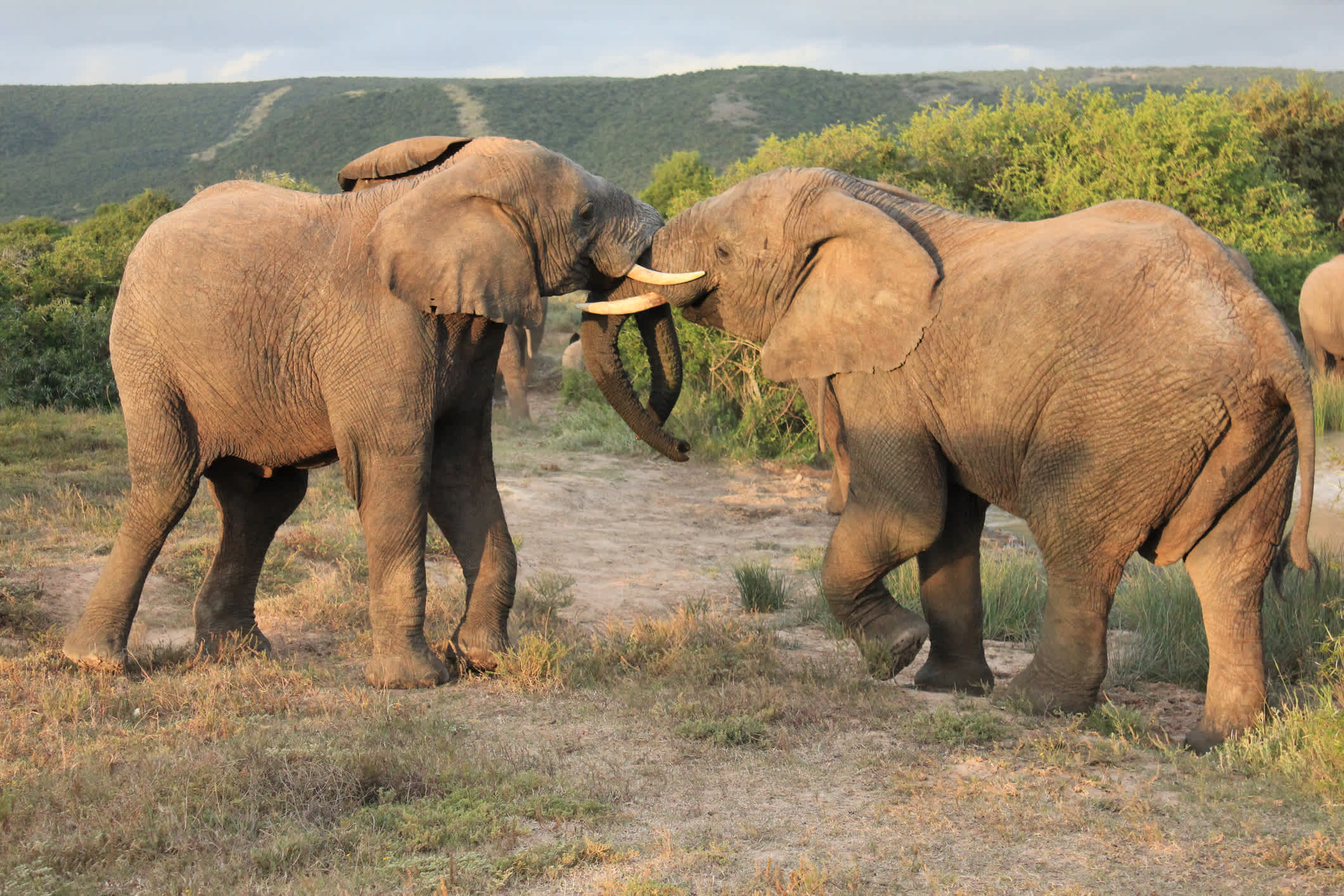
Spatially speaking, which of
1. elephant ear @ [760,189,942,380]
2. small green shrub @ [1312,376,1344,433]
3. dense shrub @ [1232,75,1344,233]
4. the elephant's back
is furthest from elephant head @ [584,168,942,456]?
dense shrub @ [1232,75,1344,233]

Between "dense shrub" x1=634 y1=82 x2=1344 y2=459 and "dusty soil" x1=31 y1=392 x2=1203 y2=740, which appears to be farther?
"dense shrub" x1=634 y1=82 x2=1344 y2=459

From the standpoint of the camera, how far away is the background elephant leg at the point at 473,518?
248 inches

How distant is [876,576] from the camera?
5.78 meters

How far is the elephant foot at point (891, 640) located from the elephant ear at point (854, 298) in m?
1.16

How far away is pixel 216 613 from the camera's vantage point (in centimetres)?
665

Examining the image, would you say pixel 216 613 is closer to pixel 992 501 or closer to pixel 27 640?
pixel 27 640

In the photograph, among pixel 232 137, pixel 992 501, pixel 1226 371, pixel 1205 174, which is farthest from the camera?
pixel 232 137

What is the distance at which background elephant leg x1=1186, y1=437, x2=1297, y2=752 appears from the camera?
505 cm

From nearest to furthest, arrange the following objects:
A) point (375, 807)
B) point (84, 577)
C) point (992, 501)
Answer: point (375, 807) → point (992, 501) → point (84, 577)

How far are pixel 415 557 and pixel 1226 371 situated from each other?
11.6 feet

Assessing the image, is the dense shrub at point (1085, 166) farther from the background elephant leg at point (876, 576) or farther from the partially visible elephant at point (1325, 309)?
the background elephant leg at point (876, 576)

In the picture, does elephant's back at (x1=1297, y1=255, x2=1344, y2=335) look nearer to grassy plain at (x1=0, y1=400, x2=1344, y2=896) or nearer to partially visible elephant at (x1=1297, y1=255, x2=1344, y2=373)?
partially visible elephant at (x1=1297, y1=255, x2=1344, y2=373)

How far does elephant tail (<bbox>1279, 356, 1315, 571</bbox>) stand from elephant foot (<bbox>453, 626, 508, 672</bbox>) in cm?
352

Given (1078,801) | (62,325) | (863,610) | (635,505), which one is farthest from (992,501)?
(62,325)
